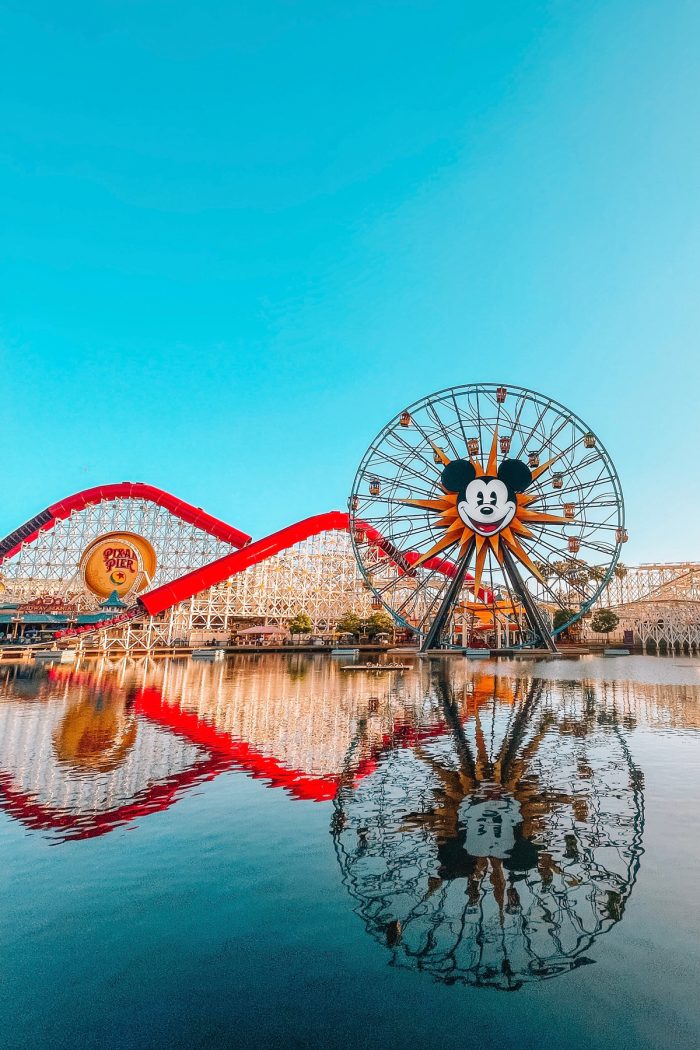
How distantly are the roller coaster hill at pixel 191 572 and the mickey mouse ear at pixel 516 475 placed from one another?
65.0 ft

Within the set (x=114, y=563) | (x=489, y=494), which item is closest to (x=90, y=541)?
(x=114, y=563)

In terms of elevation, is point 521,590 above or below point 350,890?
above

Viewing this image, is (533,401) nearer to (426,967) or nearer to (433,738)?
(433,738)

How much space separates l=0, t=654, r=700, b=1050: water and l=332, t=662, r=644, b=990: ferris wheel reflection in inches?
1.5

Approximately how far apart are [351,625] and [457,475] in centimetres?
2452

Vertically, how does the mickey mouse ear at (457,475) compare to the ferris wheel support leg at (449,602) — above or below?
above

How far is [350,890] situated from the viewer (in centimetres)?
693

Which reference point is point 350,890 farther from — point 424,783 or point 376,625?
point 376,625

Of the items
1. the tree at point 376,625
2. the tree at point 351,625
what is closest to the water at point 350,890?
the tree at point 351,625

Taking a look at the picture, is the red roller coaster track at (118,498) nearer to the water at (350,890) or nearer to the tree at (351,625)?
the tree at (351,625)

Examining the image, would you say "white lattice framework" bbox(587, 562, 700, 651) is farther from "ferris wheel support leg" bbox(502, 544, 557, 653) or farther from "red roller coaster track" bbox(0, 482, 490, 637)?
"ferris wheel support leg" bbox(502, 544, 557, 653)

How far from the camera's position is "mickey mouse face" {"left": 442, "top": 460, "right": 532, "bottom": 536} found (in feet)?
130

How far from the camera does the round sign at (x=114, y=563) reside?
6850cm

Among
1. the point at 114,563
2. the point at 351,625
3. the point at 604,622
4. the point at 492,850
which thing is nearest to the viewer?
the point at 492,850
